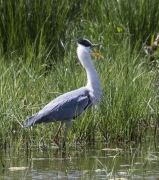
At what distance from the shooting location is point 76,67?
32.9ft

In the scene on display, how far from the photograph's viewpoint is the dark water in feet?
20.5

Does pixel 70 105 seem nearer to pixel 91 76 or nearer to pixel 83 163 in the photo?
pixel 91 76

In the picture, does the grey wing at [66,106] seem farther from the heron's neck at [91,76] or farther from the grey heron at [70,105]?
the heron's neck at [91,76]

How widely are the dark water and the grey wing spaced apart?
416mm

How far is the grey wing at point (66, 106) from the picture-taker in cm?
786

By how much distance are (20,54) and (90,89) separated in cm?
267

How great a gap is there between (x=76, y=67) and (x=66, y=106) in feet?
6.91

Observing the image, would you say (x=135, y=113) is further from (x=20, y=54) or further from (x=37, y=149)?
(x=20, y=54)

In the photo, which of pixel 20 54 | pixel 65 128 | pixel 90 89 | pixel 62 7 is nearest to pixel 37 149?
pixel 65 128

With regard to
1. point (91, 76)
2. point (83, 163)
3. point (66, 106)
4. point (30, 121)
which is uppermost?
point (91, 76)

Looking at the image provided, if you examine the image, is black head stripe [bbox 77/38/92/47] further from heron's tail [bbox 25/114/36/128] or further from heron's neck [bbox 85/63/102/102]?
heron's tail [bbox 25/114/36/128]

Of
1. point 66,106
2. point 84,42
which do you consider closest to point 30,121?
point 66,106

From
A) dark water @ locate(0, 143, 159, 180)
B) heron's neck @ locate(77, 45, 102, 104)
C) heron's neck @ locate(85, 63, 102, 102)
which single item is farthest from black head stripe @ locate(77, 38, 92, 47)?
dark water @ locate(0, 143, 159, 180)

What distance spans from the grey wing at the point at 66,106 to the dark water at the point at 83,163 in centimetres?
42
